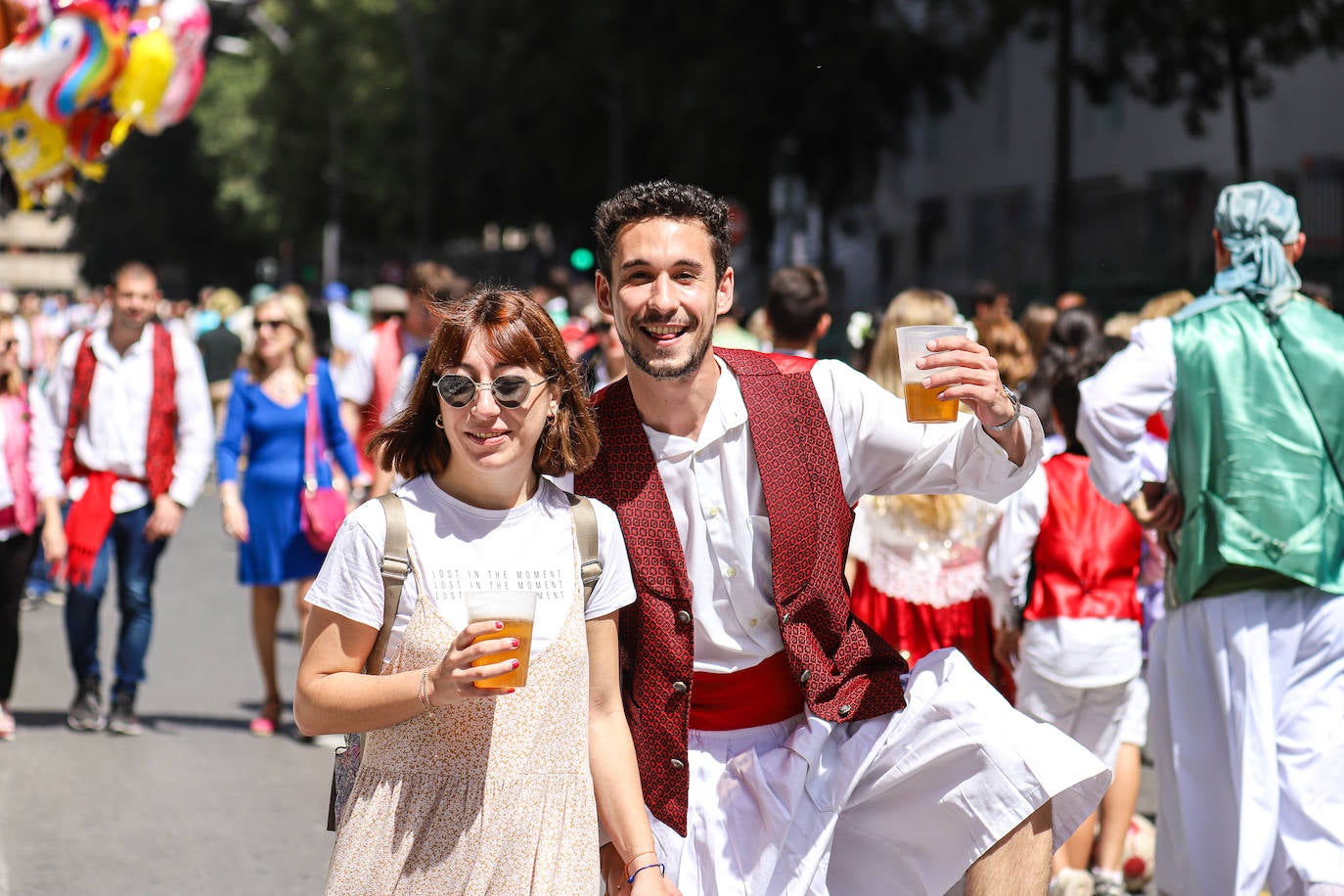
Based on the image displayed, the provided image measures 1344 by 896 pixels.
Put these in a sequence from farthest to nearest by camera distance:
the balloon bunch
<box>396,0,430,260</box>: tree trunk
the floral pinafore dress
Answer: <box>396,0,430,260</box>: tree trunk
the balloon bunch
the floral pinafore dress

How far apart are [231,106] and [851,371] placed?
192ft

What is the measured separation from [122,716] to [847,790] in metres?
5.72

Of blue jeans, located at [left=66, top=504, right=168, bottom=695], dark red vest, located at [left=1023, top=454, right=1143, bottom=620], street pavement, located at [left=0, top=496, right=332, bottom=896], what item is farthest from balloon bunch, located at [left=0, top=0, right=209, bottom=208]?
dark red vest, located at [left=1023, top=454, right=1143, bottom=620]

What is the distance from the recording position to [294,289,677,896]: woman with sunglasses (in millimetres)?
3381

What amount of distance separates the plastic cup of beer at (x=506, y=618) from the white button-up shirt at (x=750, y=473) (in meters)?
0.85

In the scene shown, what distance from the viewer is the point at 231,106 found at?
2361 inches

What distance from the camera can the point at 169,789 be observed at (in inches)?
309

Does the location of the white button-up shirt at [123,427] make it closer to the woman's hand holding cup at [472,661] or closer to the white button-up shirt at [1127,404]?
the white button-up shirt at [1127,404]

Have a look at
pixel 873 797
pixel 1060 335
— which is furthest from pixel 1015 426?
pixel 1060 335

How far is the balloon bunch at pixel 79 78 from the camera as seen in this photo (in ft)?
40.0

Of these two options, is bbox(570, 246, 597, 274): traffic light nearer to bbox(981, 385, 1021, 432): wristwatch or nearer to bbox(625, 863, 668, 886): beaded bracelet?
bbox(981, 385, 1021, 432): wristwatch

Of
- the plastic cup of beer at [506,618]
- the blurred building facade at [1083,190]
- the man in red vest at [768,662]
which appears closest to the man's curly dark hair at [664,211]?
the man in red vest at [768,662]

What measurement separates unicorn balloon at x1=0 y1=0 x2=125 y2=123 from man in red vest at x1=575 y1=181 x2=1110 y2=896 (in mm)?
9097

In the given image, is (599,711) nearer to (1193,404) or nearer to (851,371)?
(851,371)
